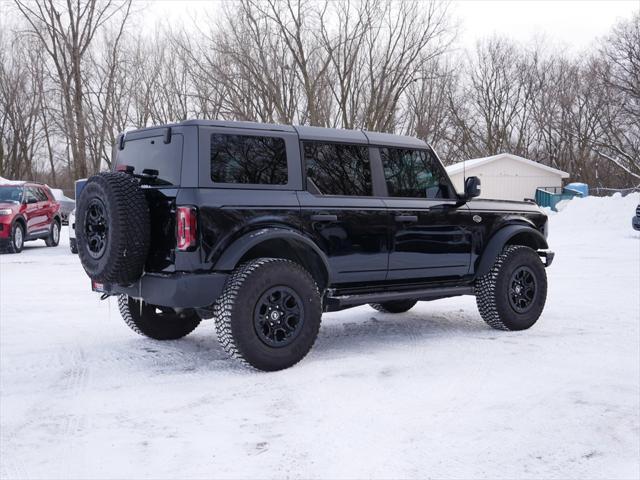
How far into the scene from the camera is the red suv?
15539 millimetres

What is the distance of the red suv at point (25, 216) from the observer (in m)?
15.5

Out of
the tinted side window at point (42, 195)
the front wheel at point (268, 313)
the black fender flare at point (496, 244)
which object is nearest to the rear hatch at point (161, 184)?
the front wheel at point (268, 313)

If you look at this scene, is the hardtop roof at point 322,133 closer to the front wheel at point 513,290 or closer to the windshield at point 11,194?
the front wheel at point 513,290

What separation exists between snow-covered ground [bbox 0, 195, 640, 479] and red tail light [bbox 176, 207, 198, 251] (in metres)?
1.02

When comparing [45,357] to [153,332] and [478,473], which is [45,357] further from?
[478,473]

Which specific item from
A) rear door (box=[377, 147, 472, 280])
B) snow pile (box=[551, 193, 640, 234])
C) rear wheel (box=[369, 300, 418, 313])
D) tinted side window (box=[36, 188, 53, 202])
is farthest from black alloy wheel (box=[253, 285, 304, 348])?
snow pile (box=[551, 193, 640, 234])

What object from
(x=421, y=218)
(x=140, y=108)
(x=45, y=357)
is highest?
(x=140, y=108)

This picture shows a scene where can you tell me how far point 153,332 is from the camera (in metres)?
6.24

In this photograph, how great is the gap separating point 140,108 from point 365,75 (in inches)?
679

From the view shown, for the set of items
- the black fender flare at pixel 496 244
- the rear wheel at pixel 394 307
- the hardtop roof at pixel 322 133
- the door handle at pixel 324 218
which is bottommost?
the rear wheel at pixel 394 307

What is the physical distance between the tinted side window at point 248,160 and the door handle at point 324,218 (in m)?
0.37

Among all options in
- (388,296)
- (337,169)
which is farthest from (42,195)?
(388,296)

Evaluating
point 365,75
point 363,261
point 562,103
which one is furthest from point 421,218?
point 562,103

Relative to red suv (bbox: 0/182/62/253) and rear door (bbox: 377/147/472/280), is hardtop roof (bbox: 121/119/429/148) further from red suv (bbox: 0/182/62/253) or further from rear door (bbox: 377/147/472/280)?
red suv (bbox: 0/182/62/253)
